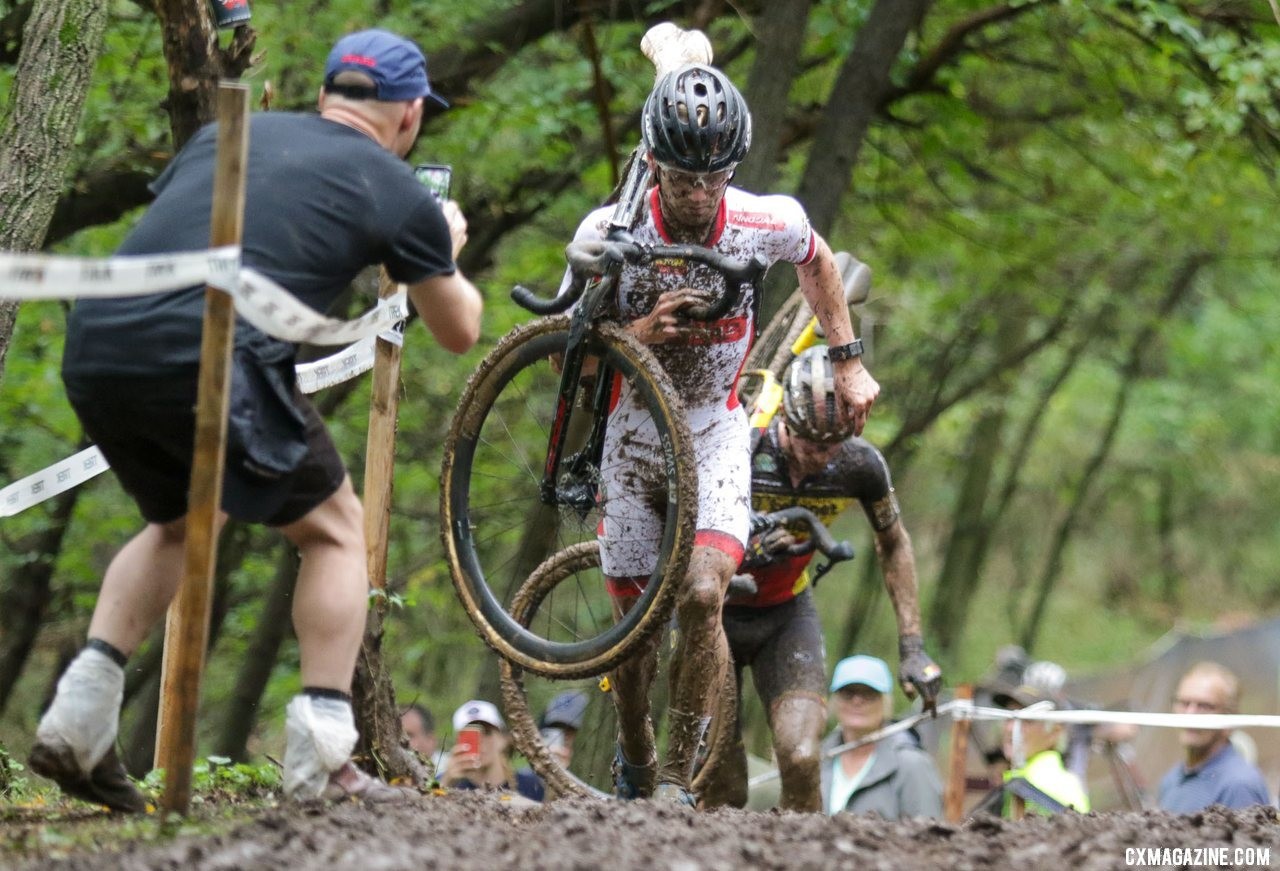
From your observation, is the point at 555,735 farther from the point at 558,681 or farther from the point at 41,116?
the point at 41,116

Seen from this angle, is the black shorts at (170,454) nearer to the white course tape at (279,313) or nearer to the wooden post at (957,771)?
the white course tape at (279,313)

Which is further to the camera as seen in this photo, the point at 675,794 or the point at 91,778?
the point at 675,794

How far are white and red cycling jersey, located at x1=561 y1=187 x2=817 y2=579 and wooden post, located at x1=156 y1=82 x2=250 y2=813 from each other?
1.78 m

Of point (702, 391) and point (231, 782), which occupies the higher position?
point (702, 391)

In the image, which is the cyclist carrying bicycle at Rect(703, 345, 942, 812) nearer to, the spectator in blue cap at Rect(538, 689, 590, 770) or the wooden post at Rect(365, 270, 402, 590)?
the spectator in blue cap at Rect(538, 689, 590, 770)

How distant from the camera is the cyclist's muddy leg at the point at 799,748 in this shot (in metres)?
6.67

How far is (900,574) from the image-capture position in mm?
7105

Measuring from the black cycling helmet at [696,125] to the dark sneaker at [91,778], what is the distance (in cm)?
260

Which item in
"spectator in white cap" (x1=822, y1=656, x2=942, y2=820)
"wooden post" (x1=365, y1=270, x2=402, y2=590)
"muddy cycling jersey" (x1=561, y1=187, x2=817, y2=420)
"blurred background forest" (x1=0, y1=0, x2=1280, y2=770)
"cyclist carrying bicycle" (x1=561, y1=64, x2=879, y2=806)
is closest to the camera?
"cyclist carrying bicycle" (x1=561, y1=64, x2=879, y2=806)

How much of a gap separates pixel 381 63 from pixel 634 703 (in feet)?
9.46

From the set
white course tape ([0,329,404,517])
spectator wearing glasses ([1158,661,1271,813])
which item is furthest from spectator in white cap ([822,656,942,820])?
white course tape ([0,329,404,517])

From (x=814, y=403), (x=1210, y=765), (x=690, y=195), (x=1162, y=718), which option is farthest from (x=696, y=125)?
(x=1210, y=765)

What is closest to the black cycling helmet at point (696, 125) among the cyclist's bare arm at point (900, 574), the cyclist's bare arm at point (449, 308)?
the cyclist's bare arm at point (449, 308)

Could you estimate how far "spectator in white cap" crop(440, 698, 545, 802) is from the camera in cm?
747
